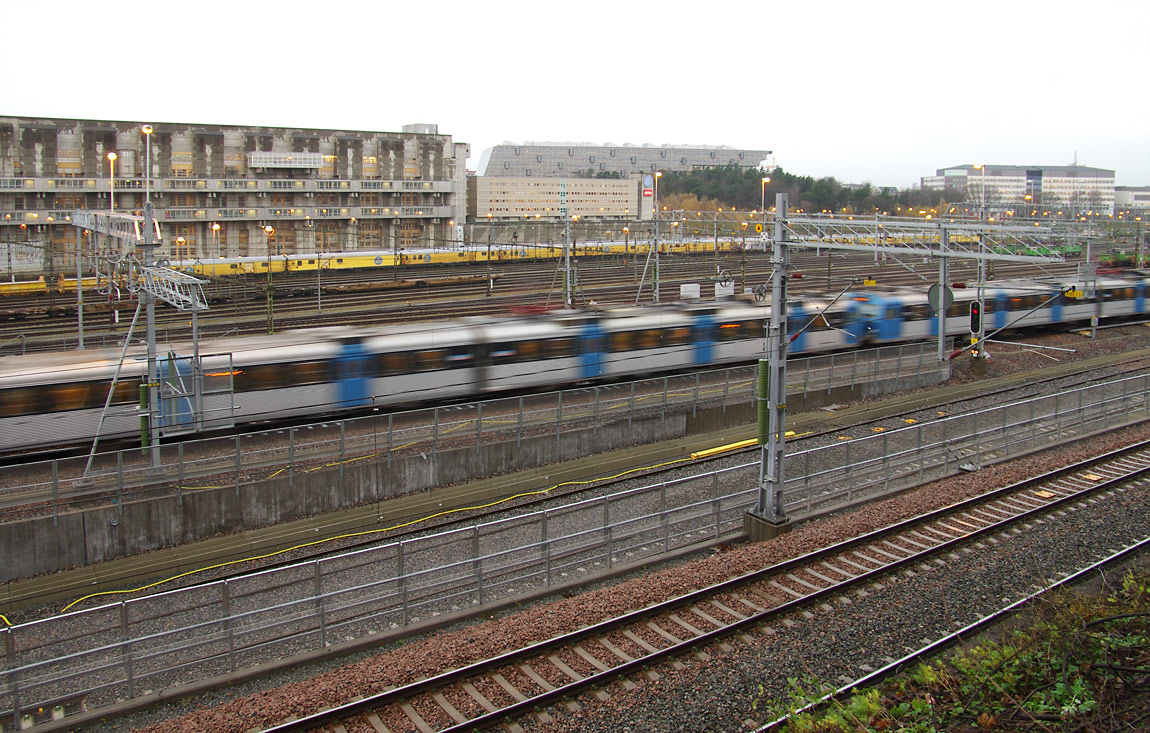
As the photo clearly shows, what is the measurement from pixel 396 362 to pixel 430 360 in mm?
943

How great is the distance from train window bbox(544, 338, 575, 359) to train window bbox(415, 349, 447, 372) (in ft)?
10.4

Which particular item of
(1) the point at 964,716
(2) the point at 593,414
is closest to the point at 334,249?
(2) the point at 593,414

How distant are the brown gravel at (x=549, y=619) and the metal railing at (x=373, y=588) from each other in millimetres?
704

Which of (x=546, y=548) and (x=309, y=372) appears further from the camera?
(x=309, y=372)

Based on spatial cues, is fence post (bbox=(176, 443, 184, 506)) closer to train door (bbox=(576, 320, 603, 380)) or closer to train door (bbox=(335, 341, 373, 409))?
train door (bbox=(335, 341, 373, 409))

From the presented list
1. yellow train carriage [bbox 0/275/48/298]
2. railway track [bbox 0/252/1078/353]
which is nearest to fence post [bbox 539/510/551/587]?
railway track [bbox 0/252/1078/353]

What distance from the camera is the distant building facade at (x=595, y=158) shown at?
19038cm

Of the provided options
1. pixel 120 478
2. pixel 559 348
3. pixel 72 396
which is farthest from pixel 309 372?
pixel 559 348

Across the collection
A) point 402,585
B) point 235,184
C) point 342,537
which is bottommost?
point 342,537

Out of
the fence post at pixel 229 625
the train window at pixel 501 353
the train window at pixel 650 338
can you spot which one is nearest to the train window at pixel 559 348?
the train window at pixel 501 353

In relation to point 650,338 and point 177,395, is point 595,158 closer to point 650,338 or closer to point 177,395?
point 650,338

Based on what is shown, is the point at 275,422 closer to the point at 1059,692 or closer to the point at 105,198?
the point at 1059,692

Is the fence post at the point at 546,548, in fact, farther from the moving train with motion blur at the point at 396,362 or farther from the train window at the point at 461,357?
the train window at the point at 461,357

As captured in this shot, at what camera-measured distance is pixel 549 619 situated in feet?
35.4
